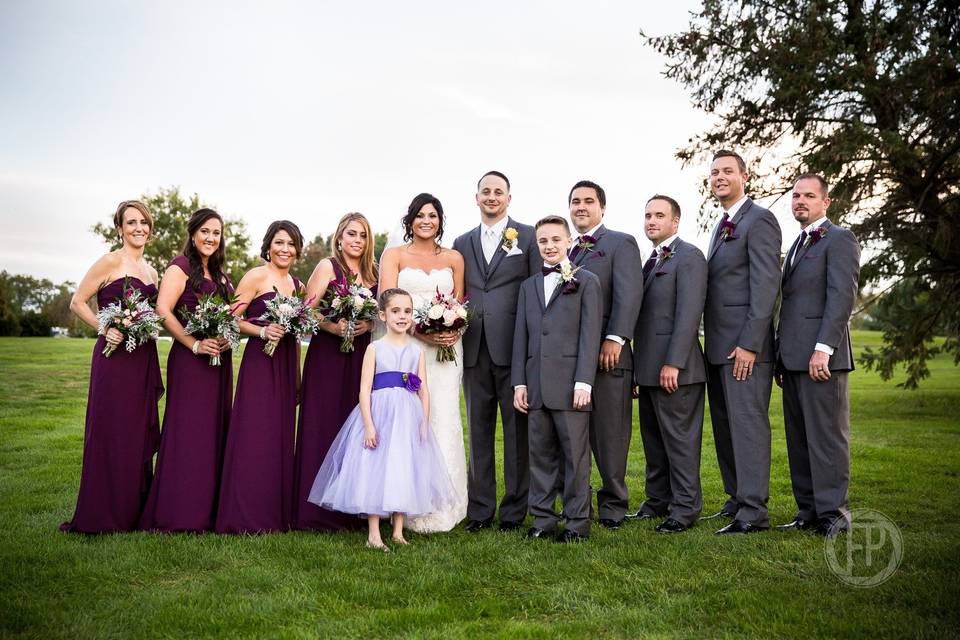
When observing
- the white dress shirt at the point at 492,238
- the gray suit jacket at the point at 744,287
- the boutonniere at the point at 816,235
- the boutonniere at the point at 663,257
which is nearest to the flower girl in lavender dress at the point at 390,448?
the white dress shirt at the point at 492,238

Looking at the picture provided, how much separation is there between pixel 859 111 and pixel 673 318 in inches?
330

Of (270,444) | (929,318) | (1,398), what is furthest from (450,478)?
(1,398)

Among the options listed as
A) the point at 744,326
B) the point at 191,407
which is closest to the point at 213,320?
the point at 191,407

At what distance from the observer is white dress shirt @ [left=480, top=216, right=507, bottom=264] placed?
695 cm

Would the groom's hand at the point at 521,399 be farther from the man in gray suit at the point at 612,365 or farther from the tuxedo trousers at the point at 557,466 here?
the man in gray suit at the point at 612,365

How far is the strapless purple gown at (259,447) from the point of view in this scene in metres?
6.63

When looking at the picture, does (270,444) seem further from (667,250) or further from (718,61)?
(718,61)

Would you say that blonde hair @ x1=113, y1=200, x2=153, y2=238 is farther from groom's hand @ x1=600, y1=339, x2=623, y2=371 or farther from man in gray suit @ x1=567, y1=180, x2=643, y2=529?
groom's hand @ x1=600, y1=339, x2=623, y2=371

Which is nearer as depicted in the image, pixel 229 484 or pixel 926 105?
pixel 229 484

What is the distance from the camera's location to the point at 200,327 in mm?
6531

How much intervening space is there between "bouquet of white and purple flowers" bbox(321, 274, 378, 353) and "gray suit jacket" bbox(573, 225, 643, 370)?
1.84m

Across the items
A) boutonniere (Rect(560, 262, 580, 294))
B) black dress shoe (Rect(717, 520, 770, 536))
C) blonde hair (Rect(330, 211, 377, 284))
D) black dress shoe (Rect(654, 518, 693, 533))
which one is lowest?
black dress shoe (Rect(654, 518, 693, 533))

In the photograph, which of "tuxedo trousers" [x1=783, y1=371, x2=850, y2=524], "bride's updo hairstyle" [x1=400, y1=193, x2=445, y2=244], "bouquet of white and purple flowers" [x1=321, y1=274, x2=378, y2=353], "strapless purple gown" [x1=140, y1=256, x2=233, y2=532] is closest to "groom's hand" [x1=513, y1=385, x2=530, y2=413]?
"bouquet of white and purple flowers" [x1=321, y1=274, x2=378, y2=353]

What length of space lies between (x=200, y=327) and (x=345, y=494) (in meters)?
1.87
